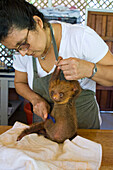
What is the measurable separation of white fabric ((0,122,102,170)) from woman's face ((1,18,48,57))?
0.42 metres

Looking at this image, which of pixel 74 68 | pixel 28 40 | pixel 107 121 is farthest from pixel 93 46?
pixel 107 121

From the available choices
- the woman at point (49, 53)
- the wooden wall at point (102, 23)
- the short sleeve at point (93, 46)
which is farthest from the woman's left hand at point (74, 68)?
the wooden wall at point (102, 23)

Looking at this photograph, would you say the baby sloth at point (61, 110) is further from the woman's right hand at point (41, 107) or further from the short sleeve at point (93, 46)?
the short sleeve at point (93, 46)

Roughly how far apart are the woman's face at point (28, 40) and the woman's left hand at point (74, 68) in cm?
16

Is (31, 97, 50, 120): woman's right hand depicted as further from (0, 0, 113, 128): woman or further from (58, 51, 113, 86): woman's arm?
(58, 51, 113, 86): woman's arm

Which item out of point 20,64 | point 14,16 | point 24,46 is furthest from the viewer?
point 20,64

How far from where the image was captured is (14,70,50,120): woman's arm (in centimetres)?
88

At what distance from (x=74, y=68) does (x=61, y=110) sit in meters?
0.22

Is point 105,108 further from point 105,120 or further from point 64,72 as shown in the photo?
point 64,72

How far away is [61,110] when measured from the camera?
0.79 m

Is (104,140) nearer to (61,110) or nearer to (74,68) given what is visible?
(61,110)

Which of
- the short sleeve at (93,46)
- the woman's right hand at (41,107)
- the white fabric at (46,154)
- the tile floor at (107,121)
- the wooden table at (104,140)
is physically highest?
the short sleeve at (93,46)

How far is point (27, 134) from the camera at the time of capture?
827 mm

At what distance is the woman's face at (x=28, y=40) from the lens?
689 mm
